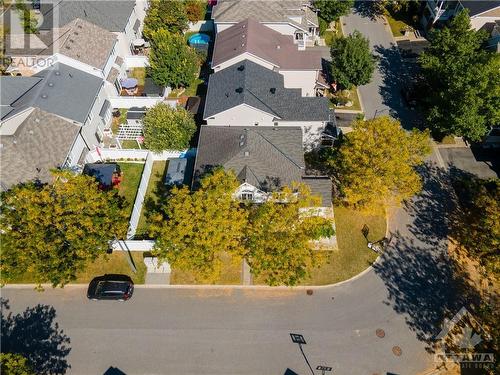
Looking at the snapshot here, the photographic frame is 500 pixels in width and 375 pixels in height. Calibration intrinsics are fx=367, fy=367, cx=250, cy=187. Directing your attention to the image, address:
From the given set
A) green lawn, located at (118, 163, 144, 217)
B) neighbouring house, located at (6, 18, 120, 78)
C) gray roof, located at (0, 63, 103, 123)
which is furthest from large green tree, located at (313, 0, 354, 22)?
green lawn, located at (118, 163, 144, 217)

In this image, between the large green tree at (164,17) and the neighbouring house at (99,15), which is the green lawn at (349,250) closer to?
the large green tree at (164,17)

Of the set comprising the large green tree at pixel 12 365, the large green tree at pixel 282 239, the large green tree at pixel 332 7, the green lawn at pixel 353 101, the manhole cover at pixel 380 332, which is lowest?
the large green tree at pixel 12 365

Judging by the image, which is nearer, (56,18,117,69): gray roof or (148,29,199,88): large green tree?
(56,18,117,69): gray roof

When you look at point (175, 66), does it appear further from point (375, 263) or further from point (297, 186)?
point (375, 263)

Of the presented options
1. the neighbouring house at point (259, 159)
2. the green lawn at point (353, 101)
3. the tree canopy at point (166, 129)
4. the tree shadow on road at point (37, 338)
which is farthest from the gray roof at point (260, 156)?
the tree shadow on road at point (37, 338)

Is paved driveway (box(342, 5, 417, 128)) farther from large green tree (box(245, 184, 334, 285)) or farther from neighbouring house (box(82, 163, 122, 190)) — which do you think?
neighbouring house (box(82, 163, 122, 190))

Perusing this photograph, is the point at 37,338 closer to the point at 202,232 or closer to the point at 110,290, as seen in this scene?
the point at 110,290

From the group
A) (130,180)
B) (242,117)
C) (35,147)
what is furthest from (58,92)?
(242,117)
